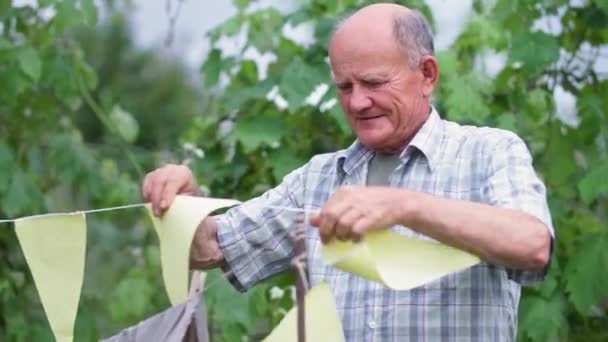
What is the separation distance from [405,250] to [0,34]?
7.58ft

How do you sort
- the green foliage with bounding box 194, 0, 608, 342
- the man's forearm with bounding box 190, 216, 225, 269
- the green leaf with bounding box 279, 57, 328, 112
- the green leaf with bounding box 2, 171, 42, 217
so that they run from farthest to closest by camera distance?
the green leaf with bounding box 2, 171, 42, 217 → the green leaf with bounding box 279, 57, 328, 112 → the green foliage with bounding box 194, 0, 608, 342 → the man's forearm with bounding box 190, 216, 225, 269

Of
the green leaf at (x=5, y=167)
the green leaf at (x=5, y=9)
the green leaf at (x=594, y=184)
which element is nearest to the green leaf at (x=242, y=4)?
the green leaf at (x=5, y=9)

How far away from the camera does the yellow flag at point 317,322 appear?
2.12 metres

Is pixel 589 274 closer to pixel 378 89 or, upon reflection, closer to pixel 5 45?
pixel 378 89

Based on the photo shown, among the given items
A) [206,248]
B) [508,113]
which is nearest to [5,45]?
[508,113]

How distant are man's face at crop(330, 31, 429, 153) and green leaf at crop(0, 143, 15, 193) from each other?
1823mm

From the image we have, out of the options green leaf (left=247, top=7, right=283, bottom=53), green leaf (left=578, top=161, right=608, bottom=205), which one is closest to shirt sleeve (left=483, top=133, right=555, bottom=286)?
green leaf (left=578, top=161, right=608, bottom=205)

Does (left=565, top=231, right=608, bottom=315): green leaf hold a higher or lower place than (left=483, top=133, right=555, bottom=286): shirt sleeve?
lower

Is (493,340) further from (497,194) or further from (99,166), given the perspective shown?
(99,166)

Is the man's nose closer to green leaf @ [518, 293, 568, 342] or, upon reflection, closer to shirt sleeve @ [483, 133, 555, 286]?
shirt sleeve @ [483, 133, 555, 286]

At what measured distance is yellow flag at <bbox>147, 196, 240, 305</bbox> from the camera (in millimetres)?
2318

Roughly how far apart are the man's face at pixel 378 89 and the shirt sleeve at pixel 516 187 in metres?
0.18

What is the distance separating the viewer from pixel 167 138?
9.74 meters

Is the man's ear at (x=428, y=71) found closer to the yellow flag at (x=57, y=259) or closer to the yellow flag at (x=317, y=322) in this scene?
the yellow flag at (x=317, y=322)
